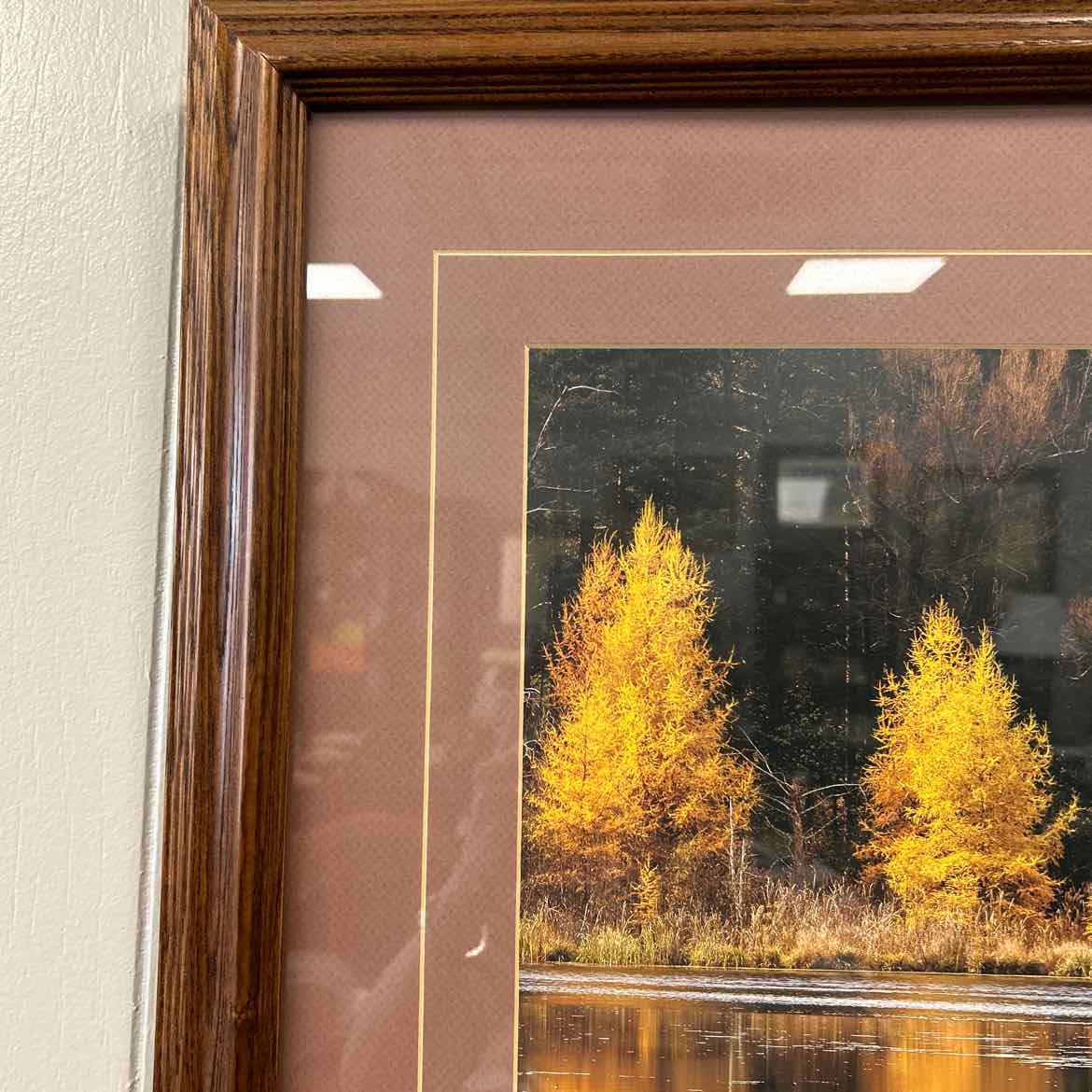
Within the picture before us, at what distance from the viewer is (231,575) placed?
46 cm

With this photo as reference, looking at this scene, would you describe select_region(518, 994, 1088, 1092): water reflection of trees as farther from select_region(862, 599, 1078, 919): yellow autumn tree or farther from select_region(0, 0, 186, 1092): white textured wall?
select_region(0, 0, 186, 1092): white textured wall

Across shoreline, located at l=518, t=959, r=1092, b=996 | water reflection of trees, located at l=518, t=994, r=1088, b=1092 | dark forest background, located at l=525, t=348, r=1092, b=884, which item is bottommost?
water reflection of trees, located at l=518, t=994, r=1088, b=1092

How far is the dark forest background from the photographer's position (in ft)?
1.46

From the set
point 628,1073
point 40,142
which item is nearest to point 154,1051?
point 628,1073

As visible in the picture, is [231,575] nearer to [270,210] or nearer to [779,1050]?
[270,210]

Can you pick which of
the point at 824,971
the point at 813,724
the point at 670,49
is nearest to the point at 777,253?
the point at 670,49

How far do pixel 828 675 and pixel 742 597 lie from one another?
5 centimetres

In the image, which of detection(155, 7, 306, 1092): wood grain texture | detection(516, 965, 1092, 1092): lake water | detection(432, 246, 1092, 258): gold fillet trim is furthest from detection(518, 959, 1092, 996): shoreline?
detection(432, 246, 1092, 258): gold fillet trim

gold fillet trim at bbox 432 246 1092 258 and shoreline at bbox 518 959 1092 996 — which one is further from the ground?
gold fillet trim at bbox 432 246 1092 258

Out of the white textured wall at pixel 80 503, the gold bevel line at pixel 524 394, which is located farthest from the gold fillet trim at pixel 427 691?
the white textured wall at pixel 80 503

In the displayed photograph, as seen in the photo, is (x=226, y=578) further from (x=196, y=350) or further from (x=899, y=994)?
(x=899, y=994)

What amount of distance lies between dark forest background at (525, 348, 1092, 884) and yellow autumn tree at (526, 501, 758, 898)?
10 millimetres

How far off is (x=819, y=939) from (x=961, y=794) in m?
0.09

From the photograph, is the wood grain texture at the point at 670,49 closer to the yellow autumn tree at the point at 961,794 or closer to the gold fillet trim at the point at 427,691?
the gold fillet trim at the point at 427,691
